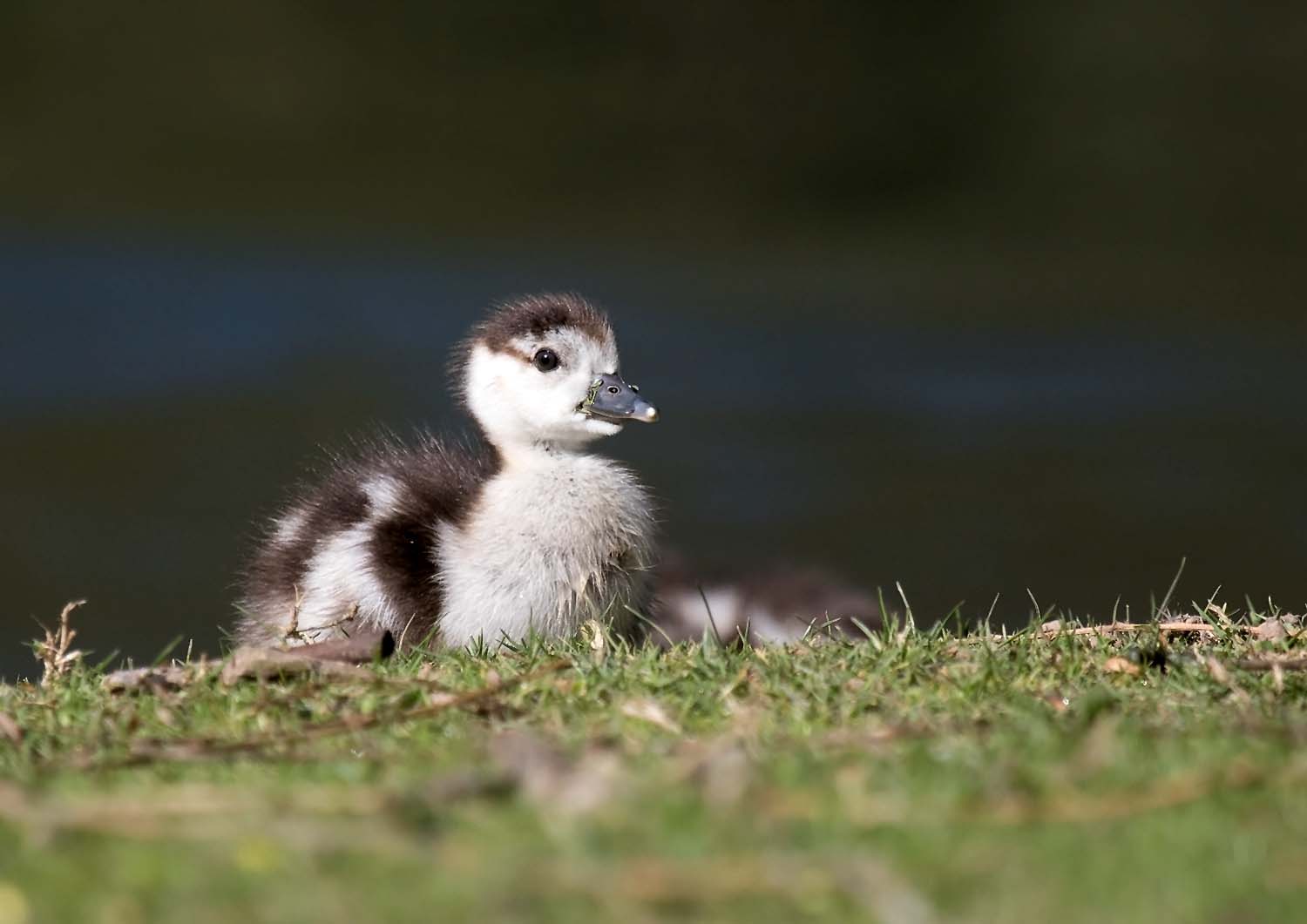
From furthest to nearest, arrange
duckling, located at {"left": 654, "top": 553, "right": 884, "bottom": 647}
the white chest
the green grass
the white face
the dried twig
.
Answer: duckling, located at {"left": 654, "top": 553, "right": 884, "bottom": 647} → the white face → the white chest → the dried twig → the green grass

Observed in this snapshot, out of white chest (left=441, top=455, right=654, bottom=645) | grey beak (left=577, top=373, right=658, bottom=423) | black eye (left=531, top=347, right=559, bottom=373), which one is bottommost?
white chest (left=441, top=455, right=654, bottom=645)

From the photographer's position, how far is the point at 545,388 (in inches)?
217

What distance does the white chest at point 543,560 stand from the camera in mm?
5035

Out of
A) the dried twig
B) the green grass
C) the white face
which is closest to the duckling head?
the white face

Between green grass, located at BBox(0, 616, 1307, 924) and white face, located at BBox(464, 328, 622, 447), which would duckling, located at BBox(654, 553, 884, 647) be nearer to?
white face, located at BBox(464, 328, 622, 447)

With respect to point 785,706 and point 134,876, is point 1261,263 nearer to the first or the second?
point 785,706

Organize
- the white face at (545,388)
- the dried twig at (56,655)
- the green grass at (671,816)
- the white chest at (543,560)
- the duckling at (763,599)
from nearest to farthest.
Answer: the green grass at (671,816) < the dried twig at (56,655) < the white chest at (543,560) < the white face at (545,388) < the duckling at (763,599)

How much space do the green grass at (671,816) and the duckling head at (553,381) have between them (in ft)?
7.39

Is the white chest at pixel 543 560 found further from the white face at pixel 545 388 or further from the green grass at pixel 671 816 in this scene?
the green grass at pixel 671 816

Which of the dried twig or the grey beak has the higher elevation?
the grey beak

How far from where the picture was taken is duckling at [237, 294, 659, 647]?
5051 mm

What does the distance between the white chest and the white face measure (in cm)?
26

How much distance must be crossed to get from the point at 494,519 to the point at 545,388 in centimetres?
52

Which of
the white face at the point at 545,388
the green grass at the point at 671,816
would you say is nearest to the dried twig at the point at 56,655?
the green grass at the point at 671,816
